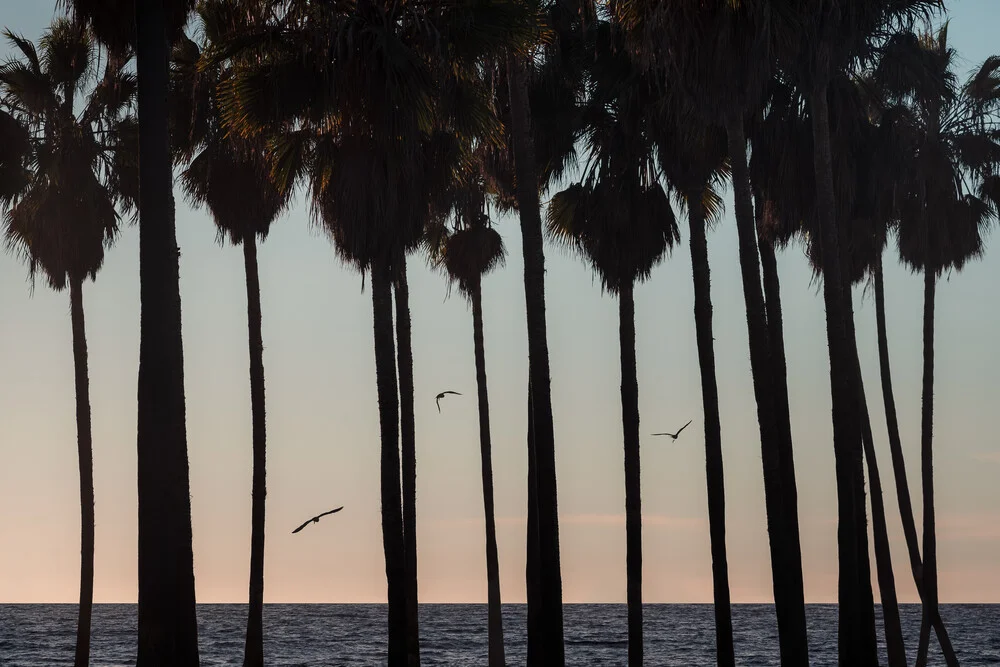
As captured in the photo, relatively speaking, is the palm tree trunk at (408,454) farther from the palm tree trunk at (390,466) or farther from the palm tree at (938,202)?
the palm tree at (938,202)

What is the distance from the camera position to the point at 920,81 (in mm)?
26891

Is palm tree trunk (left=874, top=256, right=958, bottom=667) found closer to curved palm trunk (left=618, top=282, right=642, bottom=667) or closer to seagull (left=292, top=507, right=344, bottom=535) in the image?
curved palm trunk (left=618, top=282, right=642, bottom=667)

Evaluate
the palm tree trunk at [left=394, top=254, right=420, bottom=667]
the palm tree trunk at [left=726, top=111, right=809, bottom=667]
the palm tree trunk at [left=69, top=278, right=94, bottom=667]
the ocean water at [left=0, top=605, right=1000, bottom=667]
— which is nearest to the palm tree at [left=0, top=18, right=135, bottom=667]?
the palm tree trunk at [left=69, top=278, right=94, bottom=667]

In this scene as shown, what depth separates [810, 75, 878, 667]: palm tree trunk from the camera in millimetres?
22312

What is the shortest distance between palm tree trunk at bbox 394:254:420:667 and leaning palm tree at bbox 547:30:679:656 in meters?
4.67

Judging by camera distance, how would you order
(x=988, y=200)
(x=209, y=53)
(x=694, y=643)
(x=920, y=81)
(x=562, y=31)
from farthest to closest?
(x=694, y=643), (x=988, y=200), (x=562, y=31), (x=920, y=81), (x=209, y=53)

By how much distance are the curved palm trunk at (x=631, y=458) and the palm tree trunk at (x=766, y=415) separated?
5415 millimetres

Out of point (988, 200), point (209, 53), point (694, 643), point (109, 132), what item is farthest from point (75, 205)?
point (694, 643)

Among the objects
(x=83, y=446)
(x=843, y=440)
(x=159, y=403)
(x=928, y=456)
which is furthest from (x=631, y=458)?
(x=159, y=403)

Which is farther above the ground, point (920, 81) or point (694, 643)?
point (920, 81)

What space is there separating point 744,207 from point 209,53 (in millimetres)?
10386

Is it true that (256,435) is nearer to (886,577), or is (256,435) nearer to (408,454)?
(408,454)

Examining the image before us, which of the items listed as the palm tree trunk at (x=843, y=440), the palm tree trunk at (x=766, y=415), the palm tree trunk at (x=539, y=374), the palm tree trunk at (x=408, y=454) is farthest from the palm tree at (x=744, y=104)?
the palm tree trunk at (x=408, y=454)

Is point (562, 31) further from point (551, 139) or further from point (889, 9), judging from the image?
point (889, 9)
